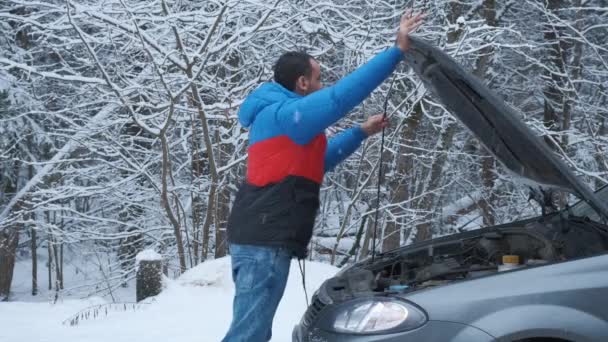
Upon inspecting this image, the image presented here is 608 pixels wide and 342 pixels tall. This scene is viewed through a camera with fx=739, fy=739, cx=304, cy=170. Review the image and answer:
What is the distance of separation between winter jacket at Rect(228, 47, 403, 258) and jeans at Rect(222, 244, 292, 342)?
0.18 ft

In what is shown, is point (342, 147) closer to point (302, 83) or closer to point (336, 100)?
point (302, 83)

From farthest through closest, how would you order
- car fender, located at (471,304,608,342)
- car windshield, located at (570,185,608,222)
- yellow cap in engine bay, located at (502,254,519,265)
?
car windshield, located at (570,185,608,222) → yellow cap in engine bay, located at (502,254,519,265) → car fender, located at (471,304,608,342)

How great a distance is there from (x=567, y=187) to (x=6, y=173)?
46.7 feet

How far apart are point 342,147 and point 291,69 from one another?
0.58 meters

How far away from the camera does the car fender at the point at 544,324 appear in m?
2.80

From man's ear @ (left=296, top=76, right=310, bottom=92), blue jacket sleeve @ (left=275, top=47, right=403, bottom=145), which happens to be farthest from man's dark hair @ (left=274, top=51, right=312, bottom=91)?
blue jacket sleeve @ (left=275, top=47, right=403, bottom=145)

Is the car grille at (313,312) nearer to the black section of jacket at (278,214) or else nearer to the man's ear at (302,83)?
the black section of jacket at (278,214)

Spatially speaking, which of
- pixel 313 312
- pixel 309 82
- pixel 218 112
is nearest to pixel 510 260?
pixel 313 312

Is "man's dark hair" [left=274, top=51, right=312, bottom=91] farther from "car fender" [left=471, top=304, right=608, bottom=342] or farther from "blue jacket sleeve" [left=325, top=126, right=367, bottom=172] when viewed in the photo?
"car fender" [left=471, top=304, right=608, bottom=342]

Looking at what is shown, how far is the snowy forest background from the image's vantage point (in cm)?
874

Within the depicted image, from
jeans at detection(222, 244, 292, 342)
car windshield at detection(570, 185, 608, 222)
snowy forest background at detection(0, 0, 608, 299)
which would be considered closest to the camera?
jeans at detection(222, 244, 292, 342)

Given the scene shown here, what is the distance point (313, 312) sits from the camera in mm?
3379

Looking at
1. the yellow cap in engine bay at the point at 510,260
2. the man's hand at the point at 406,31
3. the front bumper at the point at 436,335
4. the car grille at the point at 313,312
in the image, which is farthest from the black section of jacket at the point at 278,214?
the yellow cap in engine bay at the point at 510,260

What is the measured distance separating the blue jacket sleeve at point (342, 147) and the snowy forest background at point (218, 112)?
3909 mm
